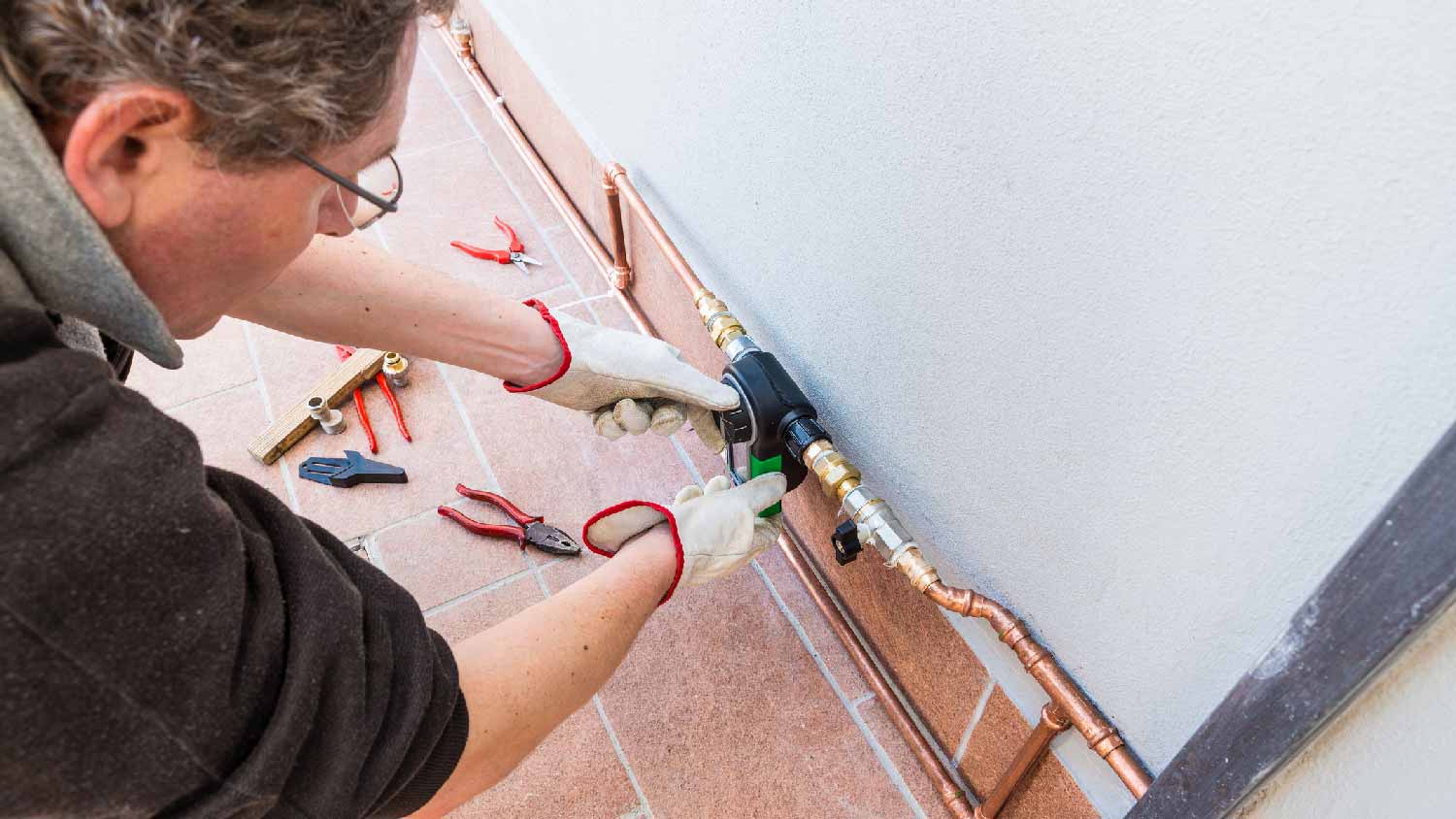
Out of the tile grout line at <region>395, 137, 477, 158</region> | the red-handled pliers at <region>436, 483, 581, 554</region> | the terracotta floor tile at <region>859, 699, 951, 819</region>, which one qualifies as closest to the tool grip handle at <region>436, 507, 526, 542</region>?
the red-handled pliers at <region>436, 483, 581, 554</region>

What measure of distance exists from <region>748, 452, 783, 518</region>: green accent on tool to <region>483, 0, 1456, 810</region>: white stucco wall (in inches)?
4.4

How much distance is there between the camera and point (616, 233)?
5.56ft

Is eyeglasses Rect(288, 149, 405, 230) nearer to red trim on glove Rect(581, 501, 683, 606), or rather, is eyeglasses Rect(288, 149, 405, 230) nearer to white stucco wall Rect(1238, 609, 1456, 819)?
red trim on glove Rect(581, 501, 683, 606)

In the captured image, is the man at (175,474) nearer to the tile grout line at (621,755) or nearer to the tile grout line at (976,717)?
the tile grout line at (621,755)

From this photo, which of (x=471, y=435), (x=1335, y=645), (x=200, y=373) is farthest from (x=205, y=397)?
(x=1335, y=645)

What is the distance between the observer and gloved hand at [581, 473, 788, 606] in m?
1.13

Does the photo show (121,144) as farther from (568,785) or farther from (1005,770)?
(1005,770)

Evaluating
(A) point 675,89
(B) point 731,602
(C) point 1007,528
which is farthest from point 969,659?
(A) point 675,89

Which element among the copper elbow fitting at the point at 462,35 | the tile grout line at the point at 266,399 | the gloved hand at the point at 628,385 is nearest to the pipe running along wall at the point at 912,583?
the gloved hand at the point at 628,385

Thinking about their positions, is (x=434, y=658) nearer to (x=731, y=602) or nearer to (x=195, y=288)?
(x=195, y=288)

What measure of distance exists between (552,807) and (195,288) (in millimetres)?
805

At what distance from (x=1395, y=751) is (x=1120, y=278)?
38 centimetres

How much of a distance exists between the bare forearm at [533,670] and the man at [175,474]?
28mm

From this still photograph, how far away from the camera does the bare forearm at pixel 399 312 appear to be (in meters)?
1.09
